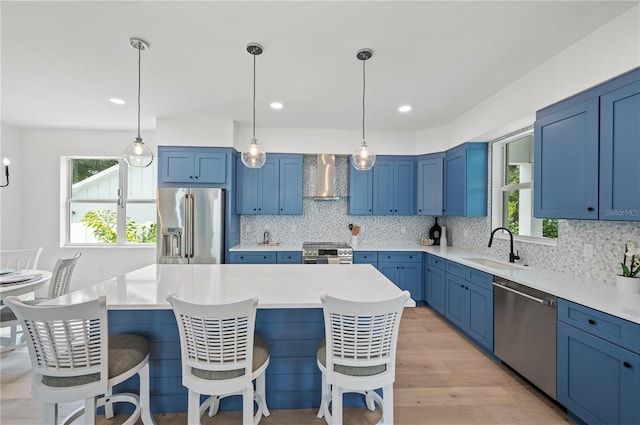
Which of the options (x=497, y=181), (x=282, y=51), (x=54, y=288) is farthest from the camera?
(x=497, y=181)

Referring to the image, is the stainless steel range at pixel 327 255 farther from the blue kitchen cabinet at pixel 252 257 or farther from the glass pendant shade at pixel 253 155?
the glass pendant shade at pixel 253 155

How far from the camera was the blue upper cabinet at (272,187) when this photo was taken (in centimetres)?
439

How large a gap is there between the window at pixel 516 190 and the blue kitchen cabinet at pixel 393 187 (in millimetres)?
1210

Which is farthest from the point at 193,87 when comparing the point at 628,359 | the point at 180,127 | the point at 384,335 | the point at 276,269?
the point at 628,359

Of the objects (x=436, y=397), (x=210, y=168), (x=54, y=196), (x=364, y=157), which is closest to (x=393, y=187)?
(x=364, y=157)

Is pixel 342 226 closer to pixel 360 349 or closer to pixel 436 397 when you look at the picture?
pixel 436 397

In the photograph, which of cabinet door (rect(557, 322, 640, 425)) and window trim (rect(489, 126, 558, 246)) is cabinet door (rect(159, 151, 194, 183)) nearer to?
window trim (rect(489, 126, 558, 246))

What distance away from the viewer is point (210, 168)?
4.02 metres

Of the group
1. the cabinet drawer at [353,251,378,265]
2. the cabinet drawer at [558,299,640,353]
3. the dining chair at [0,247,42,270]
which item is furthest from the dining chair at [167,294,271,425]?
the dining chair at [0,247,42,270]

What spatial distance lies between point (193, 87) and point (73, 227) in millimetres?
3694

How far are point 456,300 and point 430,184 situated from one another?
1785 millimetres

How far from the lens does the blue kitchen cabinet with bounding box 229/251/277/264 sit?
3.99m

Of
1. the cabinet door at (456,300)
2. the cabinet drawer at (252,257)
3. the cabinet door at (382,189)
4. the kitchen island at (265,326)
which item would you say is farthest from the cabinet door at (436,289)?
the cabinet drawer at (252,257)

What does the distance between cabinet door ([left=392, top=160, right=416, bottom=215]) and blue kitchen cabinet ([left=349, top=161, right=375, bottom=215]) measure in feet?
1.28
